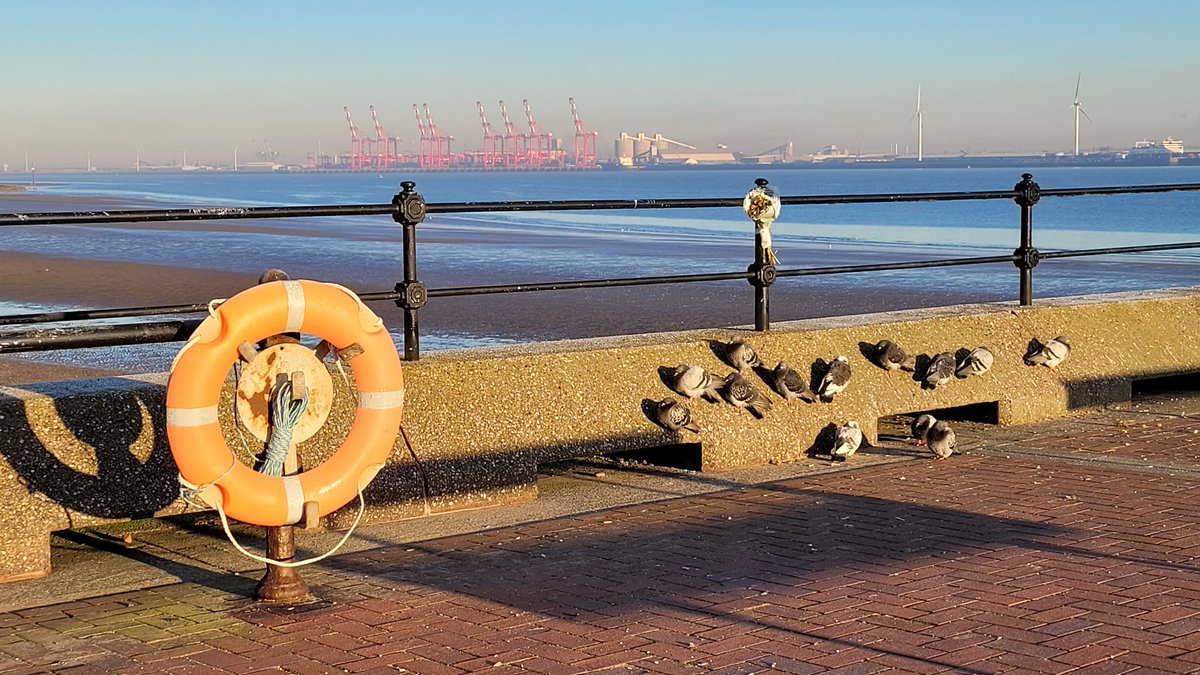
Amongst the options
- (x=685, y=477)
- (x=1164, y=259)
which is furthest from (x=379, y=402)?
(x=1164, y=259)

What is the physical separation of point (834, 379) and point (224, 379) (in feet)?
11.0

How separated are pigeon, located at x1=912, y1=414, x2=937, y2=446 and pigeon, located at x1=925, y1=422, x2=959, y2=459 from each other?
0.05 metres

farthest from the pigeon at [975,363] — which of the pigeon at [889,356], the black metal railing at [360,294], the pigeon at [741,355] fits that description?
the pigeon at [741,355]

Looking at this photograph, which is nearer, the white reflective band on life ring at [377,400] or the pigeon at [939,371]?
the white reflective band on life ring at [377,400]

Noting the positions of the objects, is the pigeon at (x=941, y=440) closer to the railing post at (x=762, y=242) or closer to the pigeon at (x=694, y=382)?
the railing post at (x=762, y=242)

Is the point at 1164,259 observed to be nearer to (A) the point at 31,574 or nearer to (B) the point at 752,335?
(B) the point at 752,335

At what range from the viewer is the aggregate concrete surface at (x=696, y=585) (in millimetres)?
4316

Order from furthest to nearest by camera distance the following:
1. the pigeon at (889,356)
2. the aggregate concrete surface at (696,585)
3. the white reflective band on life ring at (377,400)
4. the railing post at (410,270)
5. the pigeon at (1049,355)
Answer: the pigeon at (1049,355), the pigeon at (889,356), the railing post at (410,270), the white reflective band on life ring at (377,400), the aggregate concrete surface at (696,585)

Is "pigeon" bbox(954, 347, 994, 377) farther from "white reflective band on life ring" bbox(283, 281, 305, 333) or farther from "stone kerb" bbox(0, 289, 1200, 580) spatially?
"white reflective band on life ring" bbox(283, 281, 305, 333)

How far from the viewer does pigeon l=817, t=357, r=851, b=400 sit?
7.25 metres

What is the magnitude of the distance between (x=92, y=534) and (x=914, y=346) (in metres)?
4.13

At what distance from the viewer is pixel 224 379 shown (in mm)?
4883

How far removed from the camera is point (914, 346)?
7.71 m

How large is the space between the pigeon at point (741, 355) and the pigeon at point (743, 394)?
6 cm
